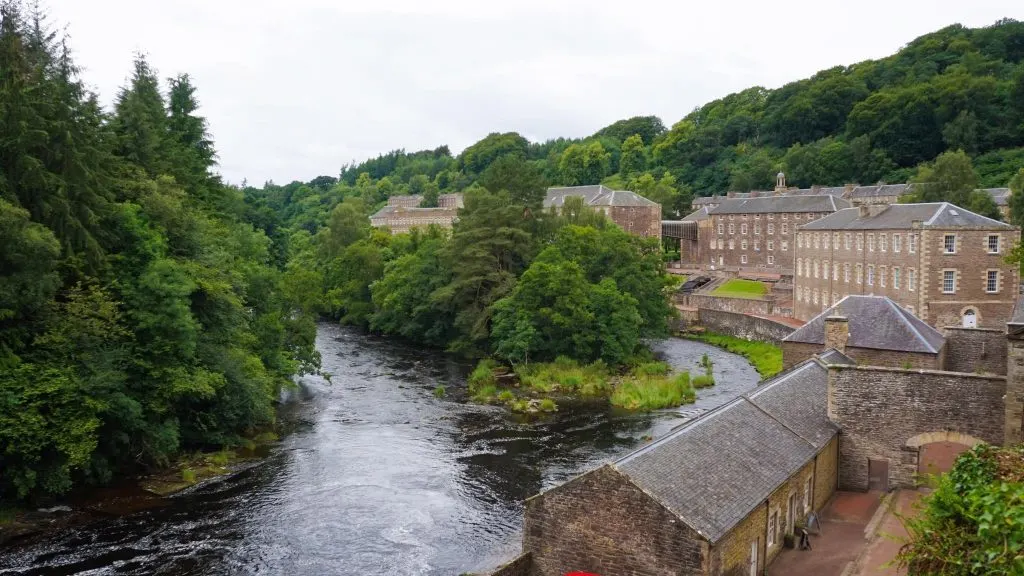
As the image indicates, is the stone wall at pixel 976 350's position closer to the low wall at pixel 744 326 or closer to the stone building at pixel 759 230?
the low wall at pixel 744 326

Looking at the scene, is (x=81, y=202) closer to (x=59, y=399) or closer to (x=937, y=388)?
(x=59, y=399)

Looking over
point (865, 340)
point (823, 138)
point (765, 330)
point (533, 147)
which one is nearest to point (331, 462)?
point (865, 340)

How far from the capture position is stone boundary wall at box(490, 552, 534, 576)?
14062 millimetres

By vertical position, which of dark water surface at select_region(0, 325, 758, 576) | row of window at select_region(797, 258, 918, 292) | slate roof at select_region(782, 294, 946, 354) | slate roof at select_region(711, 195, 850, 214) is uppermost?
slate roof at select_region(711, 195, 850, 214)

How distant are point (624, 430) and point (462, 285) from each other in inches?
828

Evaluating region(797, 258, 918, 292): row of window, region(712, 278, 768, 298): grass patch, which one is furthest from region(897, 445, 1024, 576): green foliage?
region(712, 278, 768, 298): grass patch

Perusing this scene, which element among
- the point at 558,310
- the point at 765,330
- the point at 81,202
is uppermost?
the point at 81,202

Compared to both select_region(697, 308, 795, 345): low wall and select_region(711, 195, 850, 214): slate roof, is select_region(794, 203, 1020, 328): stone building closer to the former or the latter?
select_region(697, 308, 795, 345): low wall

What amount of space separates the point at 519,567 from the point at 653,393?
74.6 ft

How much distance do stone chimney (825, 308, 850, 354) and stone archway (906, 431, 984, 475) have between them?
4429 mm

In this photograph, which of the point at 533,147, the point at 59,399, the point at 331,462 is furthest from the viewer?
the point at 533,147

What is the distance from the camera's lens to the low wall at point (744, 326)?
49.4 m

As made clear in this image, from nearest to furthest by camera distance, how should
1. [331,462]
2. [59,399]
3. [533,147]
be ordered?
1. [59,399]
2. [331,462]
3. [533,147]

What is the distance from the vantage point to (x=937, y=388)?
62.7ft
